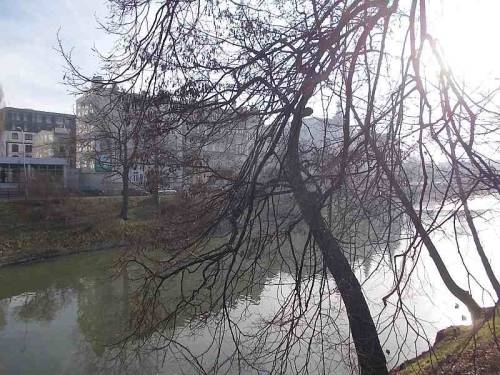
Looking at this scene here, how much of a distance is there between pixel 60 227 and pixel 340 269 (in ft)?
69.4

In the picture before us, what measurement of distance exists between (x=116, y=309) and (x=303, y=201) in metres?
8.63

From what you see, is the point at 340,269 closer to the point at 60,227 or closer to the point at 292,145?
the point at 292,145

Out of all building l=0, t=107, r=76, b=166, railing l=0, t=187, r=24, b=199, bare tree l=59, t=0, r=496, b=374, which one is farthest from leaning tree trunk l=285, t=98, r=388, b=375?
building l=0, t=107, r=76, b=166

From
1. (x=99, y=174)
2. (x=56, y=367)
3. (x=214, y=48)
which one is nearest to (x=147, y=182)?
(x=214, y=48)

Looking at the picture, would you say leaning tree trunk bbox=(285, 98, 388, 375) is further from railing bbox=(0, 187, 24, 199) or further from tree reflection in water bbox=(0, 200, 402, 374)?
railing bbox=(0, 187, 24, 199)

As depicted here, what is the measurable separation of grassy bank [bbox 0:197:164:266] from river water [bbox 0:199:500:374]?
3.61m

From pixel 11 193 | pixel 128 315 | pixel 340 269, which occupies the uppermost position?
pixel 11 193

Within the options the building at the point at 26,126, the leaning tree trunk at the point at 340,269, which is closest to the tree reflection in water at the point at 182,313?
the leaning tree trunk at the point at 340,269

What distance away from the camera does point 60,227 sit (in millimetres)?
23234

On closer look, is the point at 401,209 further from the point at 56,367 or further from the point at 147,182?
the point at 56,367

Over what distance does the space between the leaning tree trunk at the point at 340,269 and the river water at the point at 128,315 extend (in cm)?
27

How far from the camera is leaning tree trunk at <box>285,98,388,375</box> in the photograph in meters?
4.45

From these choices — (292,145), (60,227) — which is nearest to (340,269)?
(292,145)

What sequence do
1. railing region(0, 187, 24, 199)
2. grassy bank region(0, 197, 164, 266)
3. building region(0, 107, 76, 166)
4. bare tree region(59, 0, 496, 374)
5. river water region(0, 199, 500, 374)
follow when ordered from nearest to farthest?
bare tree region(59, 0, 496, 374) < river water region(0, 199, 500, 374) < grassy bank region(0, 197, 164, 266) < railing region(0, 187, 24, 199) < building region(0, 107, 76, 166)
